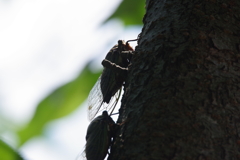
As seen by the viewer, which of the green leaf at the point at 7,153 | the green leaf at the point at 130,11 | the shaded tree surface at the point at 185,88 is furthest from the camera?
the green leaf at the point at 130,11

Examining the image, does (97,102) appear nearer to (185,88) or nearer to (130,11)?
(130,11)

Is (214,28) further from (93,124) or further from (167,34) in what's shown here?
(93,124)

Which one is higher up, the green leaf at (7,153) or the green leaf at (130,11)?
the green leaf at (7,153)

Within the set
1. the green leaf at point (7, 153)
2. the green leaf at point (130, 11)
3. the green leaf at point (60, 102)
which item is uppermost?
the green leaf at point (7, 153)

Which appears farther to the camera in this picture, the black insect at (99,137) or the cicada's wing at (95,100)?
the cicada's wing at (95,100)

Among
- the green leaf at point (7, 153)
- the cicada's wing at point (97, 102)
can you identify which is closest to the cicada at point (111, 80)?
the cicada's wing at point (97, 102)

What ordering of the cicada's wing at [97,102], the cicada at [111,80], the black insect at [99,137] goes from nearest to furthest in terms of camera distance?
the black insect at [99,137], the cicada at [111,80], the cicada's wing at [97,102]

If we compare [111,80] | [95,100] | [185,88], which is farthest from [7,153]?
[95,100]

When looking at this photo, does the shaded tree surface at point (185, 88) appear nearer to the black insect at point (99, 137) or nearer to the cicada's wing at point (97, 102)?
the black insect at point (99, 137)
